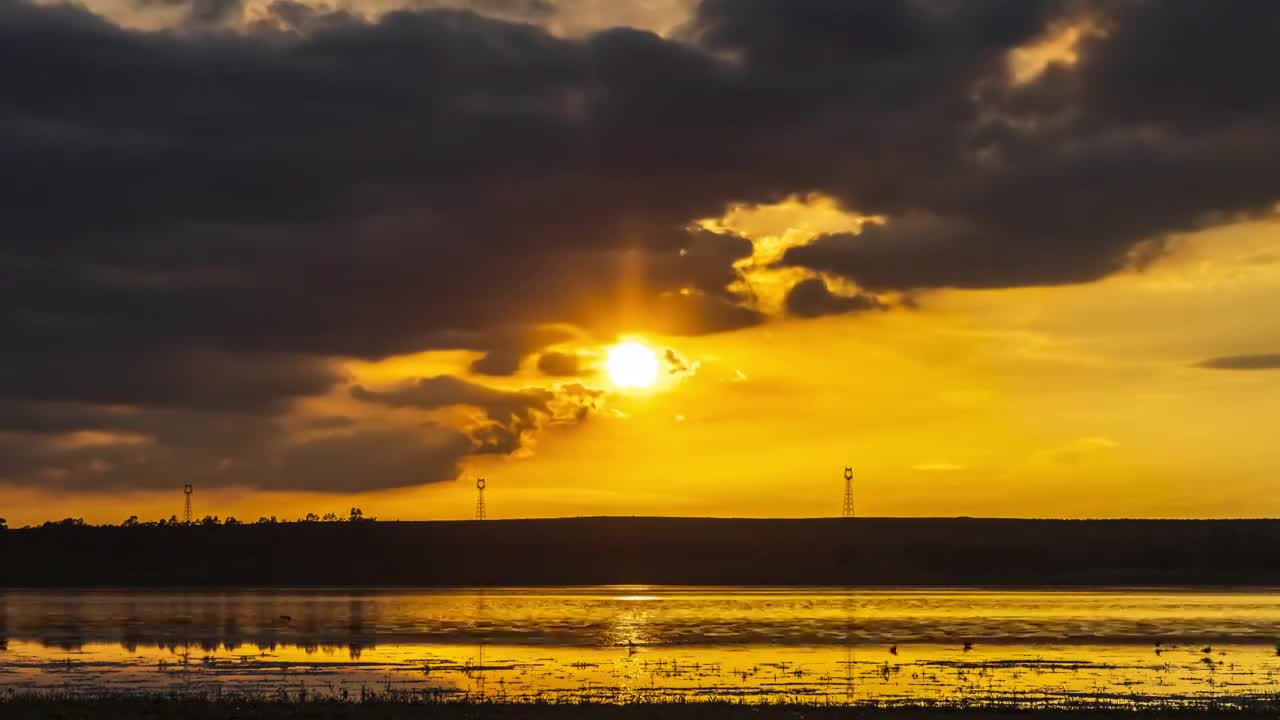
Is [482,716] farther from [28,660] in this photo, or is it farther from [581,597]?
[581,597]

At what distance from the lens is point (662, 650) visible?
250 feet

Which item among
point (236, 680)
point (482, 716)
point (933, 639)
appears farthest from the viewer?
point (933, 639)

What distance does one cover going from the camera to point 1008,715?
47688 millimetres

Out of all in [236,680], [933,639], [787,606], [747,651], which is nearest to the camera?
[236,680]

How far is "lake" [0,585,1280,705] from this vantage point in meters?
57.3

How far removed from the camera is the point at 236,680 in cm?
6038

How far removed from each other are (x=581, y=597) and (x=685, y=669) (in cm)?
9259

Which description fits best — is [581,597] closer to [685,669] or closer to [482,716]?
[685,669]

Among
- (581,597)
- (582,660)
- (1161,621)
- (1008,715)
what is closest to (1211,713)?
(1008,715)

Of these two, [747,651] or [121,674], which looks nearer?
[121,674]

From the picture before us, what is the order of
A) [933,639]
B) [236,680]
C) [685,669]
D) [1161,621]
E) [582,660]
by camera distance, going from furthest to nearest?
[1161,621] < [933,639] < [582,660] < [685,669] < [236,680]

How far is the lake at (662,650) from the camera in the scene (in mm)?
57281

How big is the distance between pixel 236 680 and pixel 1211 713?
34158mm

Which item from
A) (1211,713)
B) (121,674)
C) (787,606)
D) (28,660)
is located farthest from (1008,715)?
(787,606)
